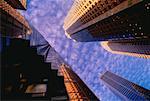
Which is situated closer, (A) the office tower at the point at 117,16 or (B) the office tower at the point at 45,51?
(B) the office tower at the point at 45,51

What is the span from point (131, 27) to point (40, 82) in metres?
82.3

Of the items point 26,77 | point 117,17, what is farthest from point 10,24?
point 117,17

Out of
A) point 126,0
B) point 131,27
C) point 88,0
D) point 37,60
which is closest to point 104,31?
point 88,0

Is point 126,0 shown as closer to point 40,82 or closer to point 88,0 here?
point 88,0

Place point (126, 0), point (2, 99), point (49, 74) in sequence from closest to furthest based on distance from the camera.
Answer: point (2, 99) < point (49, 74) < point (126, 0)

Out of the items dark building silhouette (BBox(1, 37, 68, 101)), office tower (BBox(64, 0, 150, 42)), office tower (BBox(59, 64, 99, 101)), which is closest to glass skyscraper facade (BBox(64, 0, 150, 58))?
office tower (BBox(64, 0, 150, 42))

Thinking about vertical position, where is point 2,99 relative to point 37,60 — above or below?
below

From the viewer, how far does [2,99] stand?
1016 centimetres

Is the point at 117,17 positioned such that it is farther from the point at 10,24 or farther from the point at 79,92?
the point at 79,92

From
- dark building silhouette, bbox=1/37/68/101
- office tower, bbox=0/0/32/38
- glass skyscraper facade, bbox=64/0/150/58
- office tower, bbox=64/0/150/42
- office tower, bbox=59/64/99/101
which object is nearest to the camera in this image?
dark building silhouette, bbox=1/37/68/101

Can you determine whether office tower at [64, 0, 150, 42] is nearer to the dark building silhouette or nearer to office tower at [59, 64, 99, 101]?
office tower at [59, 64, 99, 101]

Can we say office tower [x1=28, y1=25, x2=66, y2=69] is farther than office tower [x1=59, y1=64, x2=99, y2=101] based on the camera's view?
Yes

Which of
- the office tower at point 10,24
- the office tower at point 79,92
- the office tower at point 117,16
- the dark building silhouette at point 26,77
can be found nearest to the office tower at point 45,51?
the office tower at point 79,92

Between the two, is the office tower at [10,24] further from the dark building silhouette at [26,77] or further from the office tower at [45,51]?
the dark building silhouette at [26,77]
